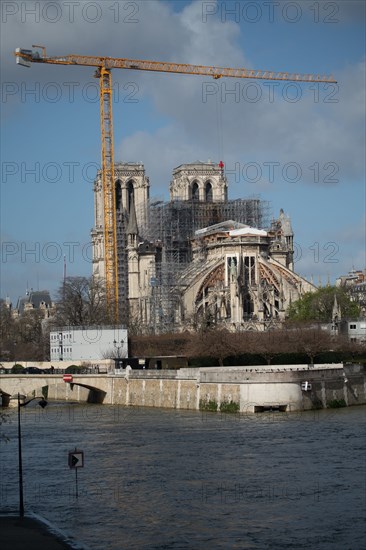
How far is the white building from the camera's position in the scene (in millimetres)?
A: 95938

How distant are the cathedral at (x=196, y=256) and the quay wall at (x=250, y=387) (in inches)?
1327

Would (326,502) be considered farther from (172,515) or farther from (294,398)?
(294,398)

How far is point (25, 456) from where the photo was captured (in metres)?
50.6

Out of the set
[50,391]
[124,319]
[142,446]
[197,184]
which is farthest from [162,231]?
[142,446]

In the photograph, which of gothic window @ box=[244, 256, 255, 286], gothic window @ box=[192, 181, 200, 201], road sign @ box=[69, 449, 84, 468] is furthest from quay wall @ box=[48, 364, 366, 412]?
gothic window @ box=[192, 181, 200, 201]

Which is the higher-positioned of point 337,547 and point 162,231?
point 162,231

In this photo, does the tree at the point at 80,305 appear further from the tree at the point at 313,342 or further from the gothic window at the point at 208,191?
the tree at the point at 313,342

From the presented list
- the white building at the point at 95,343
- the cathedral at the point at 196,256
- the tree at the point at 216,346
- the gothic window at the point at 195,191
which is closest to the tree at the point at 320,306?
the cathedral at the point at 196,256

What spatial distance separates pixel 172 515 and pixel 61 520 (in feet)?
10.8

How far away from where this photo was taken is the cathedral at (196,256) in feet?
398

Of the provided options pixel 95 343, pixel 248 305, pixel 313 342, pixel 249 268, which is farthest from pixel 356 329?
pixel 249 268

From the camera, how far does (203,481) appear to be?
42812 mm

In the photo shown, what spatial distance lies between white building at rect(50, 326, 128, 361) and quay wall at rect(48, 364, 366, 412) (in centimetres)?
1703

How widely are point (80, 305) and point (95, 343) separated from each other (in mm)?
18968
